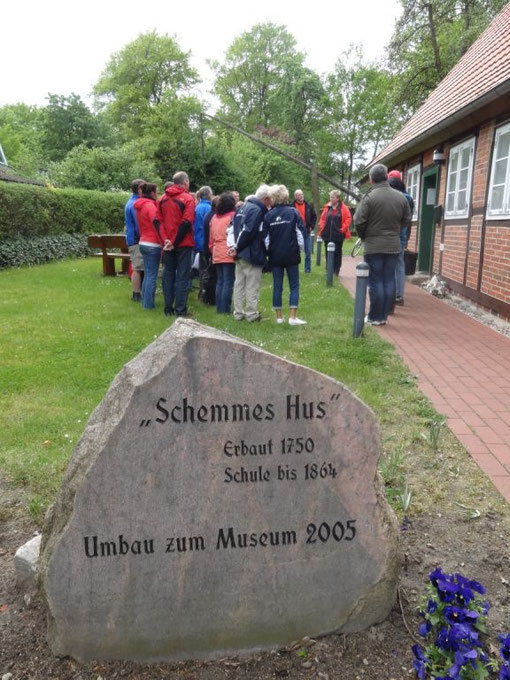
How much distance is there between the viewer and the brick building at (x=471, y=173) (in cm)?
841

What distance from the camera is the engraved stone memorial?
2.04 m

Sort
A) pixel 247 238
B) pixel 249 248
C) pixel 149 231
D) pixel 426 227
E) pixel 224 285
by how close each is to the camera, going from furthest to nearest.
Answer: pixel 426 227, pixel 224 285, pixel 149 231, pixel 249 248, pixel 247 238

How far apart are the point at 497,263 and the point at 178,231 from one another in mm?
4829

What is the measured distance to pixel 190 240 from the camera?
7875 mm

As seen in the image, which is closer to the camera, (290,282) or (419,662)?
(419,662)

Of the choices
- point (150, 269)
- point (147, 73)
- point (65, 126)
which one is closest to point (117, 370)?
point (150, 269)

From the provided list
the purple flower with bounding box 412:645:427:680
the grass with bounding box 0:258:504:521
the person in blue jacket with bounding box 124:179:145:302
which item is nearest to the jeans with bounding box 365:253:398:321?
the grass with bounding box 0:258:504:521

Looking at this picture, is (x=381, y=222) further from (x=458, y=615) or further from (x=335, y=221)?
(x=458, y=615)

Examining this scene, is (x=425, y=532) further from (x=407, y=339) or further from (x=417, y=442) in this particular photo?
(x=407, y=339)

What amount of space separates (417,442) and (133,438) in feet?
8.77

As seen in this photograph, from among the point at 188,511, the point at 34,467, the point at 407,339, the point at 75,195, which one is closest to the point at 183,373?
the point at 188,511

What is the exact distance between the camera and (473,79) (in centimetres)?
1022

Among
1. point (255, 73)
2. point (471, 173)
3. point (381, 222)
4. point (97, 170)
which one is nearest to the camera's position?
point (381, 222)

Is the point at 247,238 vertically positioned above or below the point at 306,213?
below
